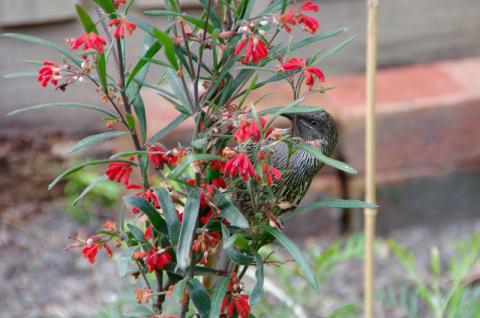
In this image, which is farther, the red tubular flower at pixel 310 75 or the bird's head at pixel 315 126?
the bird's head at pixel 315 126

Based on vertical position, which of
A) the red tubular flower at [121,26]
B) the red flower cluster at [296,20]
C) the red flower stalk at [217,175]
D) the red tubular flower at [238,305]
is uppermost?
the red flower cluster at [296,20]

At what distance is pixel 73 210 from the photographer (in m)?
2.54

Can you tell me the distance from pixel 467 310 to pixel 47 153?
5.35 feet

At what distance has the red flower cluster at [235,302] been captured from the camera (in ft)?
2.67

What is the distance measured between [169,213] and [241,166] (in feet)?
0.39

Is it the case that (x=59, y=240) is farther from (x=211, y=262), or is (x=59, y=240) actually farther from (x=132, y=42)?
(x=211, y=262)

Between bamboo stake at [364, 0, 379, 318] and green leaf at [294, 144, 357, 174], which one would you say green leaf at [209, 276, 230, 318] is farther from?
bamboo stake at [364, 0, 379, 318]

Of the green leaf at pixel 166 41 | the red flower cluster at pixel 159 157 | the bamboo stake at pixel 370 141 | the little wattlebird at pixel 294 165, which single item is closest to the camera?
the green leaf at pixel 166 41

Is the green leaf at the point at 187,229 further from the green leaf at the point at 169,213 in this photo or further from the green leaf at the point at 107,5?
the green leaf at the point at 107,5

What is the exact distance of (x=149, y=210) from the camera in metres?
0.79

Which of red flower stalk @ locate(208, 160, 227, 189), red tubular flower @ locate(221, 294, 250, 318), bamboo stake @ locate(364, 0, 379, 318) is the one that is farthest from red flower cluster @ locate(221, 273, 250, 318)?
bamboo stake @ locate(364, 0, 379, 318)

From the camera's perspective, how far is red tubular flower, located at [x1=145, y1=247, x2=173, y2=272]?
791mm

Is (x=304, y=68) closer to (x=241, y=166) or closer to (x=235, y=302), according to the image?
(x=241, y=166)

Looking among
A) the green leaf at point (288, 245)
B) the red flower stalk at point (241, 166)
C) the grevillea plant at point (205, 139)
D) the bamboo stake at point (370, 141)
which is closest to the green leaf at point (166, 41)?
the grevillea plant at point (205, 139)
